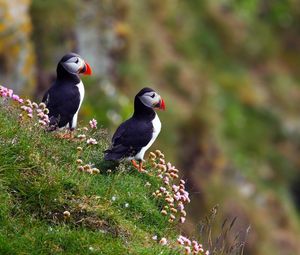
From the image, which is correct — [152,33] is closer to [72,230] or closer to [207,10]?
[207,10]

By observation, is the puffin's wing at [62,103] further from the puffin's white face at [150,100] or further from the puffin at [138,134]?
the puffin's white face at [150,100]

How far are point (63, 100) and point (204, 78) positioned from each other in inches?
684

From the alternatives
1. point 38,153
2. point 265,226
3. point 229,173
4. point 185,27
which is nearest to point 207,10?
point 185,27

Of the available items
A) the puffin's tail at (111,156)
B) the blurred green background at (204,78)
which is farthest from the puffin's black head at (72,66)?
the blurred green background at (204,78)

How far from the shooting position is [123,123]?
11.3 m

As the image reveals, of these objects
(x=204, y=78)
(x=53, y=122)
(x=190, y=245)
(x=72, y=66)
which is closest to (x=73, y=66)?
(x=72, y=66)

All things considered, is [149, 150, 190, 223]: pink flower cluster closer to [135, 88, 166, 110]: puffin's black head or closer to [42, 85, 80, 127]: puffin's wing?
[135, 88, 166, 110]: puffin's black head

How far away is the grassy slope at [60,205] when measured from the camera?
8852 millimetres

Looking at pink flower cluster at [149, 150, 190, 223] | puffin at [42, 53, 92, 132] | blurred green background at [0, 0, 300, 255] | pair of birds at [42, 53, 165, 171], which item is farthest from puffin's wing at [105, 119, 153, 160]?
blurred green background at [0, 0, 300, 255]

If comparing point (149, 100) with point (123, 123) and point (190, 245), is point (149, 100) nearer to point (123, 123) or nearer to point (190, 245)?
point (123, 123)

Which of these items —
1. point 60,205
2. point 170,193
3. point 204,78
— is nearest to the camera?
point 60,205

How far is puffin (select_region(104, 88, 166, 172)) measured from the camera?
10594 mm

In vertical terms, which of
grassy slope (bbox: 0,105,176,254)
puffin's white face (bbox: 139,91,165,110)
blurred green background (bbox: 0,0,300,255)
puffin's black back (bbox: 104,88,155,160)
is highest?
blurred green background (bbox: 0,0,300,255)

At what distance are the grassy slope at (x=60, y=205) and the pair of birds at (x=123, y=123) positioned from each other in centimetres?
54
